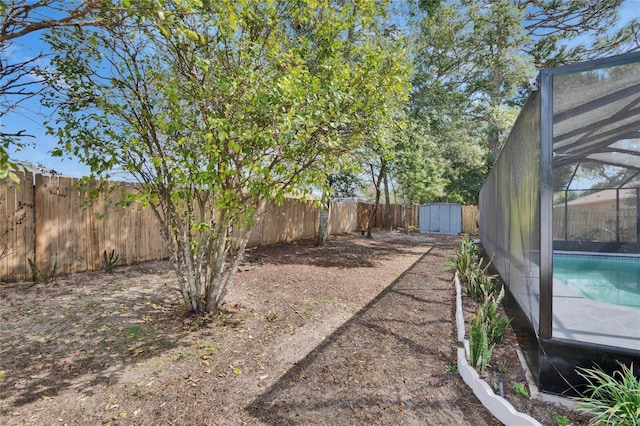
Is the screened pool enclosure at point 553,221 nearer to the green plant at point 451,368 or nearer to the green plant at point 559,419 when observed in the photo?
the green plant at point 559,419

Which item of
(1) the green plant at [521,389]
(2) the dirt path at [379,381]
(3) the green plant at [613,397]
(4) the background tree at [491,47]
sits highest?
(4) the background tree at [491,47]

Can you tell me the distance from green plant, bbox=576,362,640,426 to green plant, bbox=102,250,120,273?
21.7 feet

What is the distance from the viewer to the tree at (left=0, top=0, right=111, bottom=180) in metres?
1.91

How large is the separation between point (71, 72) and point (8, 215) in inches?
117

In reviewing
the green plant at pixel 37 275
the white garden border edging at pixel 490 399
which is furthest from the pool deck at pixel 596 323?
the green plant at pixel 37 275

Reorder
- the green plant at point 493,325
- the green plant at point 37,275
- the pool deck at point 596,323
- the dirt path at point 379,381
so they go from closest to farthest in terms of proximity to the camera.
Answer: the dirt path at point 379,381
the pool deck at point 596,323
the green plant at point 493,325
the green plant at point 37,275

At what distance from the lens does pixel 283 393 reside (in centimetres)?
230

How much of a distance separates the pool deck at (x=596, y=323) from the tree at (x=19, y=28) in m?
3.99

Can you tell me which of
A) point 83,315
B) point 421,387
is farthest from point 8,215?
point 421,387

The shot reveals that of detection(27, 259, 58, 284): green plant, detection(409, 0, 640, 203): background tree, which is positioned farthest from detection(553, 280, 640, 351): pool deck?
detection(409, 0, 640, 203): background tree

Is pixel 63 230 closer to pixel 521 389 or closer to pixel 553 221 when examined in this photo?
pixel 521 389

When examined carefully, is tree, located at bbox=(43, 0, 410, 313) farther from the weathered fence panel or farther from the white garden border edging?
the weathered fence panel

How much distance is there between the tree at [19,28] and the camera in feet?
6.26

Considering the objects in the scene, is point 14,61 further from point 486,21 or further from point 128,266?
point 486,21
